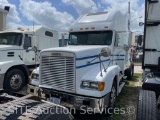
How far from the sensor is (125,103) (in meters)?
5.77

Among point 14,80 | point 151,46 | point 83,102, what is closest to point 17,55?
point 14,80

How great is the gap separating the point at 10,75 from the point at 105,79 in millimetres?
4267

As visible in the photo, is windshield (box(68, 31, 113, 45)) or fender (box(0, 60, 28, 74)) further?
fender (box(0, 60, 28, 74))

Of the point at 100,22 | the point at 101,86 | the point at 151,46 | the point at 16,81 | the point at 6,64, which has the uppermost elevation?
the point at 100,22

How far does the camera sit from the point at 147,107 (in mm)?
3203

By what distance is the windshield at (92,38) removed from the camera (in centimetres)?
579

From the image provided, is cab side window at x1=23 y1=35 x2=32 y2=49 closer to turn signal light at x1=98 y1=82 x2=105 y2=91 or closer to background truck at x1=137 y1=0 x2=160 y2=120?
turn signal light at x1=98 y1=82 x2=105 y2=91

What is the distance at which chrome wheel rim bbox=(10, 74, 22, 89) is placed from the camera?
22.7 ft

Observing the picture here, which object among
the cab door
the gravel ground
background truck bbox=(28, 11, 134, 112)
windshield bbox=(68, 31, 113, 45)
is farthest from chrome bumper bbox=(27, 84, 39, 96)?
the cab door

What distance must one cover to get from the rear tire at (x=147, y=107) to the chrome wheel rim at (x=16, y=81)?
5.17 metres

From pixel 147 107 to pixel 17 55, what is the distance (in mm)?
5769

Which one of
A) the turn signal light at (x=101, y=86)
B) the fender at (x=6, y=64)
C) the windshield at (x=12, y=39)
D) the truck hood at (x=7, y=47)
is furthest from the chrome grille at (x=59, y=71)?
the windshield at (x=12, y=39)

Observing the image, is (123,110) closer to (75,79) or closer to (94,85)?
(94,85)

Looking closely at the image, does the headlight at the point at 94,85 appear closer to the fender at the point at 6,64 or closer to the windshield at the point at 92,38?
the windshield at the point at 92,38
